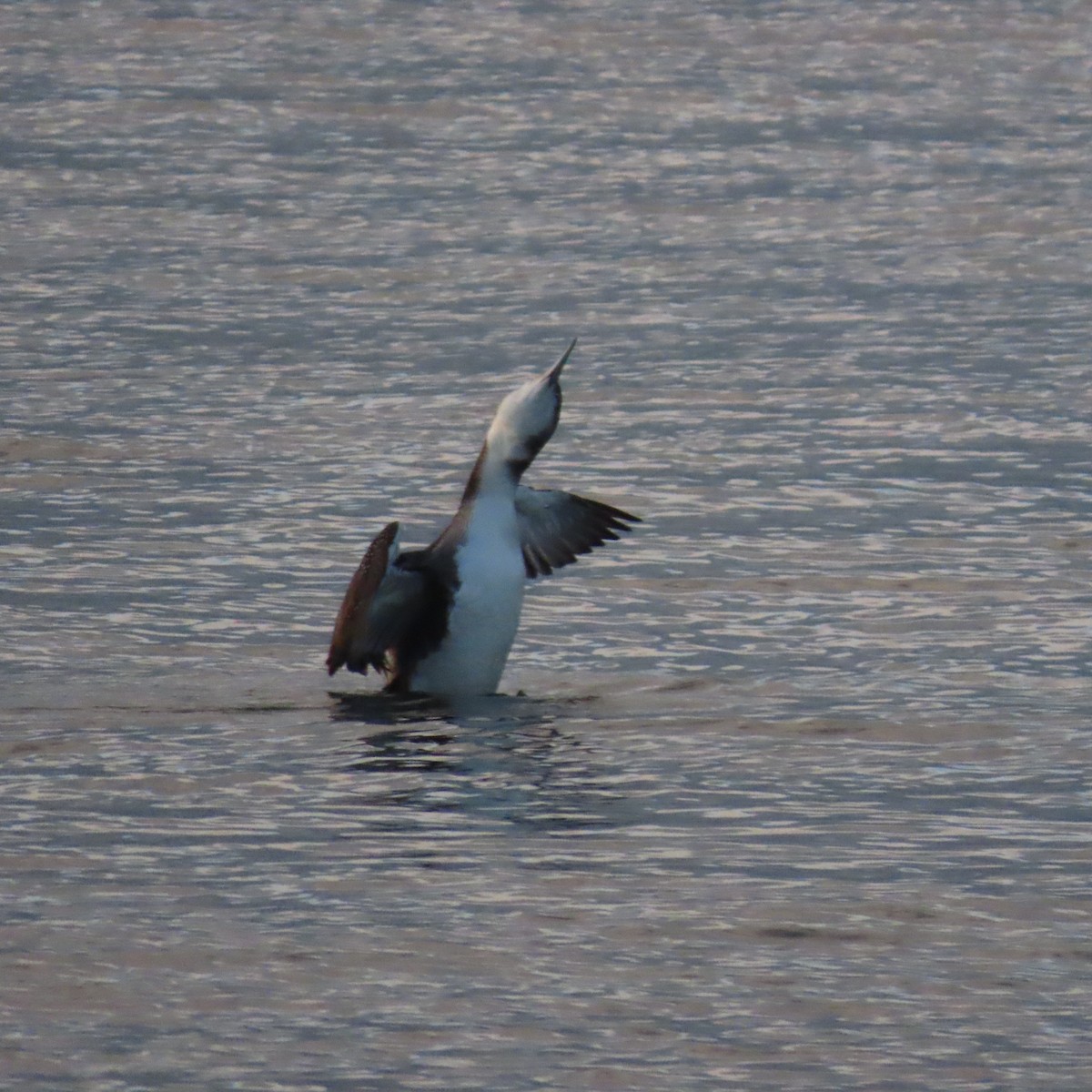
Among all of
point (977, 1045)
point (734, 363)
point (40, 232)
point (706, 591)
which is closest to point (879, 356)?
point (734, 363)

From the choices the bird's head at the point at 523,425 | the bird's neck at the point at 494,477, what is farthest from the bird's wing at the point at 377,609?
the bird's head at the point at 523,425

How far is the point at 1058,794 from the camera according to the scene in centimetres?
787

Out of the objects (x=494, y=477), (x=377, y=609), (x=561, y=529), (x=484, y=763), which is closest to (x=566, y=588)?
(x=561, y=529)

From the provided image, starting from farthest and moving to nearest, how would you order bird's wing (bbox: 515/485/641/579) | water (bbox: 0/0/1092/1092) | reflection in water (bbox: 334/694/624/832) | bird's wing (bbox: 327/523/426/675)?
bird's wing (bbox: 515/485/641/579) → bird's wing (bbox: 327/523/426/675) → reflection in water (bbox: 334/694/624/832) → water (bbox: 0/0/1092/1092)

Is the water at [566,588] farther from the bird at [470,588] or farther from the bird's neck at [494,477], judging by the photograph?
the bird's neck at [494,477]

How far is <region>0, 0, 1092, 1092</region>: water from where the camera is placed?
6371 mm

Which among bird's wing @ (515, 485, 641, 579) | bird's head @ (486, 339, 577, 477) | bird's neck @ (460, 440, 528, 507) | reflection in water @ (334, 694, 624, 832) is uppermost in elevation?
bird's head @ (486, 339, 577, 477)

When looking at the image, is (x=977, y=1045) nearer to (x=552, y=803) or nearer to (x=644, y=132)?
(x=552, y=803)

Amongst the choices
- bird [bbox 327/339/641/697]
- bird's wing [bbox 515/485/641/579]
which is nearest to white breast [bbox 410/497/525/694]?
bird [bbox 327/339/641/697]

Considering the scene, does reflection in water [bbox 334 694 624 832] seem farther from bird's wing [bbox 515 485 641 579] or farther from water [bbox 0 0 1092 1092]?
bird's wing [bbox 515 485 641 579]

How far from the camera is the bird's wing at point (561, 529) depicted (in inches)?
394

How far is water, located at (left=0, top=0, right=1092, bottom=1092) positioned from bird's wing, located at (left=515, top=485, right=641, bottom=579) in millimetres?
265

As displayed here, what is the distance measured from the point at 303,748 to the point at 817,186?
418 inches

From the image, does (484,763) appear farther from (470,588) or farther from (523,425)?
(523,425)
